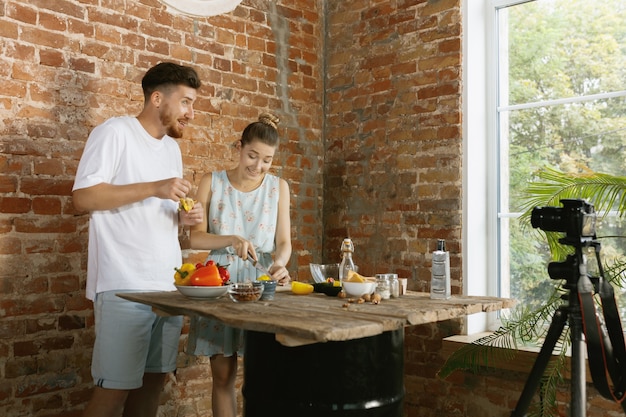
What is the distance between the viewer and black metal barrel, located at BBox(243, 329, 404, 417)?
215cm

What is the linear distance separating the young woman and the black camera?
1130mm

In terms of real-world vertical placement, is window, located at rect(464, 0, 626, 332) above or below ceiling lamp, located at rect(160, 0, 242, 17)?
below

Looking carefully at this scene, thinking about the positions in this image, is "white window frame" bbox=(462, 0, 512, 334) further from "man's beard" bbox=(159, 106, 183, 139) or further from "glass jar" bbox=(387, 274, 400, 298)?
"man's beard" bbox=(159, 106, 183, 139)

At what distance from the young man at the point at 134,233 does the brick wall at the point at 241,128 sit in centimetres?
46

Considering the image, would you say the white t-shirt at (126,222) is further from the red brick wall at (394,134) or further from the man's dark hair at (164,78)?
the red brick wall at (394,134)

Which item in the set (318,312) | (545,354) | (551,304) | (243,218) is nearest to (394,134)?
(243,218)

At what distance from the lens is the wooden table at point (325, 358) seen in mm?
2092

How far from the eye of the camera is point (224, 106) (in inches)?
153

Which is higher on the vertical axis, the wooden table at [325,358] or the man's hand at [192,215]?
the man's hand at [192,215]

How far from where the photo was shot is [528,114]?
362cm

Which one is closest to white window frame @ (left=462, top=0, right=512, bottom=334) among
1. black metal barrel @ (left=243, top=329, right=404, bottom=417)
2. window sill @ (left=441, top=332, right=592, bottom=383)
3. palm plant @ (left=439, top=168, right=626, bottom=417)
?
window sill @ (left=441, top=332, right=592, bottom=383)

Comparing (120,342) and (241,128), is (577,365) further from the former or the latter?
(241,128)

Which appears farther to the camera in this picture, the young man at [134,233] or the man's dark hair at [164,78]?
the man's dark hair at [164,78]

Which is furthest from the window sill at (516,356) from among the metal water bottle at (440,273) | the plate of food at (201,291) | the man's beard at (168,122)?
the man's beard at (168,122)
